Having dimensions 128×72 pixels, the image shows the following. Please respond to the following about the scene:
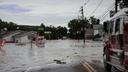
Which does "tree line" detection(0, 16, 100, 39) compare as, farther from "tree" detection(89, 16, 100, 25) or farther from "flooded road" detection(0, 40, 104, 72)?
"flooded road" detection(0, 40, 104, 72)

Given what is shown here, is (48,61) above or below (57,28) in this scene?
below

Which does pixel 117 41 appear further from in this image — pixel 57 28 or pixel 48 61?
pixel 57 28

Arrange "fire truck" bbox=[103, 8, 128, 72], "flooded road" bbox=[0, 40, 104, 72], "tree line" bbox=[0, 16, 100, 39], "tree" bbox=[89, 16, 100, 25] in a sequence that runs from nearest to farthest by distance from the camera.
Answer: "fire truck" bbox=[103, 8, 128, 72] → "flooded road" bbox=[0, 40, 104, 72] → "tree line" bbox=[0, 16, 100, 39] → "tree" bbox=[89, 16, 100, 25]

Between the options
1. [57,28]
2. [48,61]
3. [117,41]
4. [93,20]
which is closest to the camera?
[117,41]

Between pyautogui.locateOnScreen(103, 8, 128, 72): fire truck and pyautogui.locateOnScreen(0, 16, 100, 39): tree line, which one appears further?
pyautogui.locateOnScreen(0, 16, 100, 39): tree line

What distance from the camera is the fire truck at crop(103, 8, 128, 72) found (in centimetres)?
1301

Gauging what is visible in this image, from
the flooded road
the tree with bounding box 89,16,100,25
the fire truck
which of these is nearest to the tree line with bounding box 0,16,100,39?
the tree with bounding box 89,16,100,25

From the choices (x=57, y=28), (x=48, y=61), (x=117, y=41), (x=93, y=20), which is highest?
(x=93, y=20)

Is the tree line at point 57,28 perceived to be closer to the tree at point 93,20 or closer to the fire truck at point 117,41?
the tree at point 93,20

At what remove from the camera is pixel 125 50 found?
506 inches

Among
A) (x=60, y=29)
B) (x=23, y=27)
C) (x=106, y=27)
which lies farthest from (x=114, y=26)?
(x=60, y=29)

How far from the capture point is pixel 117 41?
571 inches

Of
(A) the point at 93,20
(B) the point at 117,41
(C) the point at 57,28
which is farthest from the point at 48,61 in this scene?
(A) the point at 93,20

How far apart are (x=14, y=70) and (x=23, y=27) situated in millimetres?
143356
